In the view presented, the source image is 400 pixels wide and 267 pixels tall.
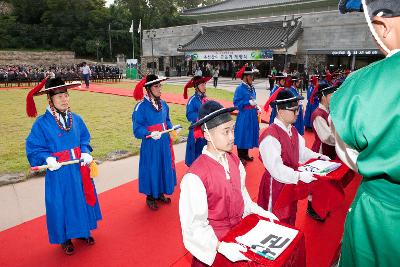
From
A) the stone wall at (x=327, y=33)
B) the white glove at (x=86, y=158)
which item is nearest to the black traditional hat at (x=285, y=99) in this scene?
the white glove at (x=86, y=158)

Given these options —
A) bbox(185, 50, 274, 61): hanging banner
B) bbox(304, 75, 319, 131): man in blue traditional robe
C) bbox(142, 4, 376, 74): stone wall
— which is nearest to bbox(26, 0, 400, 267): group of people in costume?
bbox(304, 75, 319, 131): man in blue traditional robe

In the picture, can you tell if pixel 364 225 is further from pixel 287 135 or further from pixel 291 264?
pixel 287 135

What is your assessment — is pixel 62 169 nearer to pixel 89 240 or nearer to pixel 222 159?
pixel 89 240

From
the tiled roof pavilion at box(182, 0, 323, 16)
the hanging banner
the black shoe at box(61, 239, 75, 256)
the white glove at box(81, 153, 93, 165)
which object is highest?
the tiled roof pavilion at box(182, 0, 323, 16)

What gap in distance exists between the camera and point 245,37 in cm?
2878

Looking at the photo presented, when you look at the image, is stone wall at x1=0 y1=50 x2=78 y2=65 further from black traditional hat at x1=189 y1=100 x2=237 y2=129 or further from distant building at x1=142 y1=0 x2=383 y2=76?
black traditional hat at x1=189 y1=100 x2=237 y2=129

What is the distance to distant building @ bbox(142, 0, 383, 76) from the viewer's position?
2277 centimetres

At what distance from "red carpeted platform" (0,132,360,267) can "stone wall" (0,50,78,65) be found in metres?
40.4

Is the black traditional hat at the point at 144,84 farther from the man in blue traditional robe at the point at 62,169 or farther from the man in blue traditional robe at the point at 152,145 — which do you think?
the man in blue traditional robe at the point at 62,169

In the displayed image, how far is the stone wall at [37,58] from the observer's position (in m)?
36.7

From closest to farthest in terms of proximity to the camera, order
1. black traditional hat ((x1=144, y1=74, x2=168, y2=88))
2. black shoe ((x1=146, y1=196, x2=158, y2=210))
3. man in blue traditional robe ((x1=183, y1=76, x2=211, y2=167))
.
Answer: black traditional hat ((x1=144, y1=74, x2=168, y2=88))
black shoe ((x1=146, y1=196, x2=158, y2=210))
man in blue traditional robe ((x1=183, y1=76, x2=211, y2=167))

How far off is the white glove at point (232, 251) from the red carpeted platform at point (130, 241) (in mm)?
1497

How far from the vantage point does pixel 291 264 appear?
182 centimetres

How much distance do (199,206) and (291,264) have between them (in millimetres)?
663
